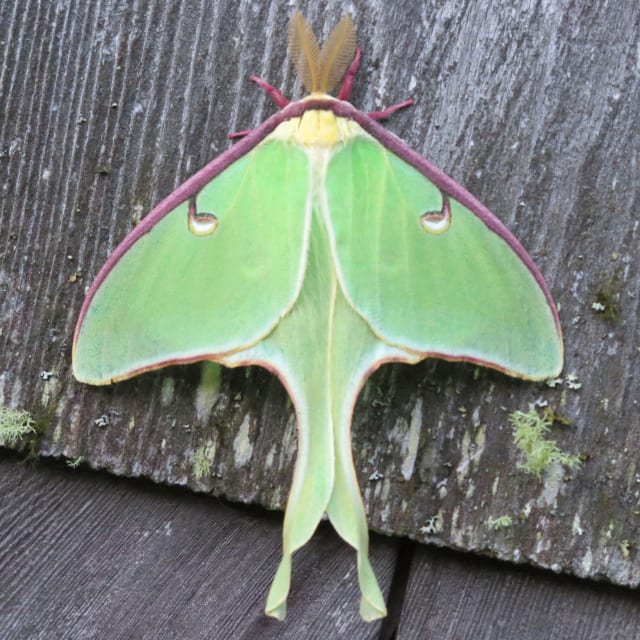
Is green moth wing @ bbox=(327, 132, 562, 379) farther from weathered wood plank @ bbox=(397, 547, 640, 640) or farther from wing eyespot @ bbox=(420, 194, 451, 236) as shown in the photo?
weathered wood plank @ bbox=(397, 547, 640, 640)

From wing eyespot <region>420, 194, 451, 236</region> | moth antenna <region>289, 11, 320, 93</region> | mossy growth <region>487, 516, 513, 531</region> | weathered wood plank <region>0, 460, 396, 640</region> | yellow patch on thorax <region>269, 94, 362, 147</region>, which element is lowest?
weathered wood plank <region>0, 460, 396, 640</region>

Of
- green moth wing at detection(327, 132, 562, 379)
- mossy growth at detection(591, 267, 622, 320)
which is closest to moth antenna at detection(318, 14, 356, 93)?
green moth wing at detection(327, 132, 562, 379)

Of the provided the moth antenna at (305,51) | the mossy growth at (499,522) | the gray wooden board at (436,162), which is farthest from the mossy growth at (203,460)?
the moth antenna at (305,51)

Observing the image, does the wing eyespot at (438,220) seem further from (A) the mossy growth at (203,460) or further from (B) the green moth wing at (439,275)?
(A) the mossy growth at (203,460)

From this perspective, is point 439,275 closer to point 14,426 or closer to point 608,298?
point 608,298

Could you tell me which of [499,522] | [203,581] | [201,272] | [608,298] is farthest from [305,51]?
[203,581]
